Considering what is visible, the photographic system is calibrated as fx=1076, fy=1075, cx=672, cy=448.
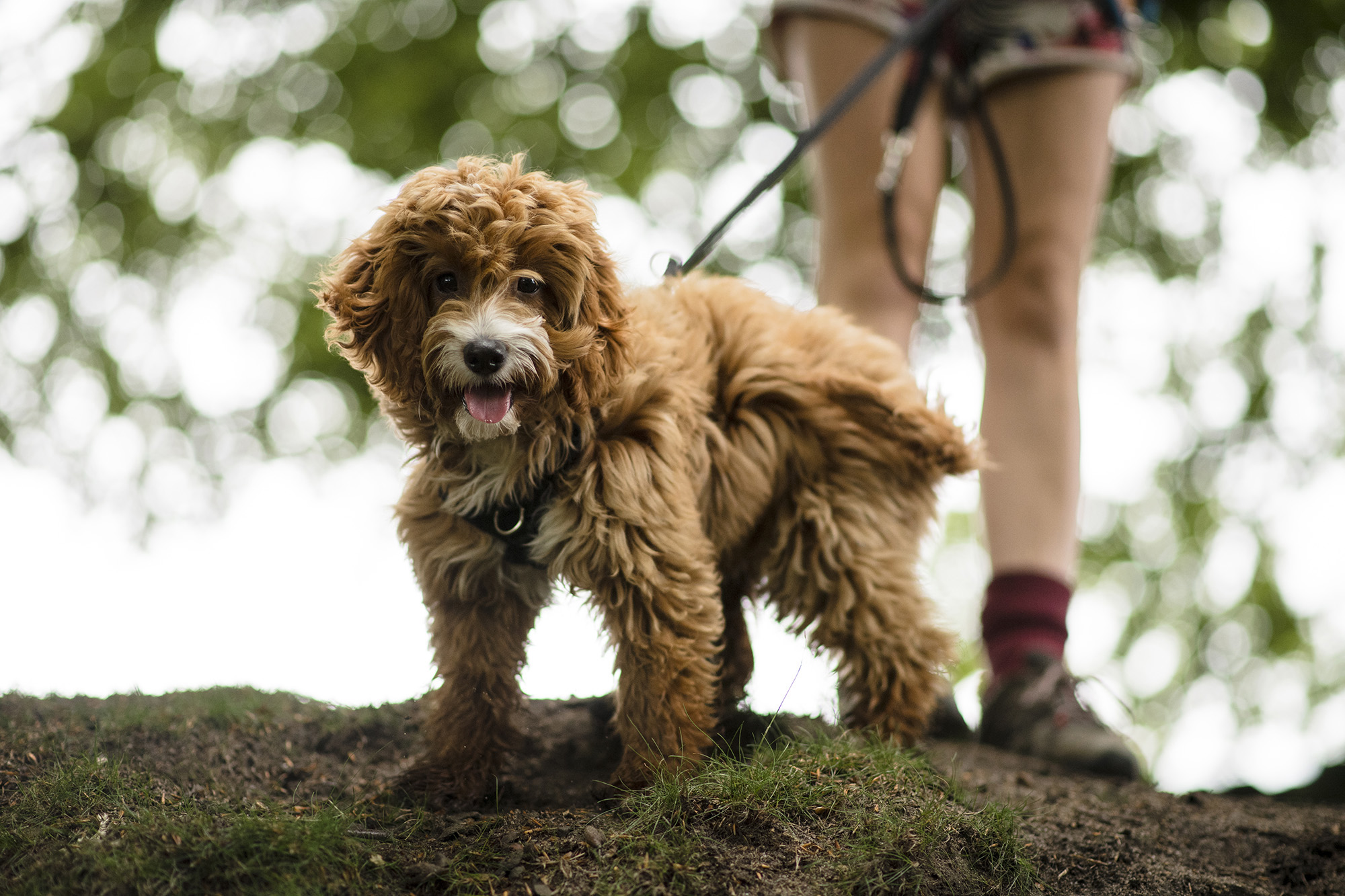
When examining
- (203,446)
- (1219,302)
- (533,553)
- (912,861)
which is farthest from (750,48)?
(912,861)

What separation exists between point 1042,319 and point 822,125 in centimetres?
147

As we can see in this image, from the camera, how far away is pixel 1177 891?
286 cm

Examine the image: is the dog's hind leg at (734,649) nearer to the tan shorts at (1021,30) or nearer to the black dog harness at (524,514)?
the black dog harness at (524,514)

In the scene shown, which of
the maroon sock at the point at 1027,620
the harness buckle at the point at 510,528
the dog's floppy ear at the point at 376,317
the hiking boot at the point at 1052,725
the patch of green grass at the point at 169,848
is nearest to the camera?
the patch of green grass at the point at 169,848

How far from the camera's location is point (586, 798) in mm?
3357

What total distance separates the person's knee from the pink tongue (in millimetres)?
2737

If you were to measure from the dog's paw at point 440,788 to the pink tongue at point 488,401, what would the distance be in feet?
3.77

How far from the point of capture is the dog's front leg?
3172 mm

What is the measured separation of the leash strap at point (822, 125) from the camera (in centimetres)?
371

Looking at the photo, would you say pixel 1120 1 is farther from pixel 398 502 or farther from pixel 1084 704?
pixel 398 502

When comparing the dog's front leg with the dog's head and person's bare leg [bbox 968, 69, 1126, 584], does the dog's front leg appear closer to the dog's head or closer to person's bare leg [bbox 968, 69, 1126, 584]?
the dog's head

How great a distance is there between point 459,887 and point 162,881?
63cm

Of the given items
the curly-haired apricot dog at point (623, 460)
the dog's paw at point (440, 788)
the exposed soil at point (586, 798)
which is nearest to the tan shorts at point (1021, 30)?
the curly-haired apricot dog at point (623, 460)

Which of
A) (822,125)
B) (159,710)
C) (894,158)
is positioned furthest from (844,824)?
(894,158)
